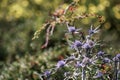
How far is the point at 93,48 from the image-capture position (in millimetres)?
3123

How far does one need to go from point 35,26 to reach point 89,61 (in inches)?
167

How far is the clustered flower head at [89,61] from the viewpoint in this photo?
2.94 meters

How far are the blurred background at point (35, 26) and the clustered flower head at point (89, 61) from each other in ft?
5.81

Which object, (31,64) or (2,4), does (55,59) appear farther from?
(2,4)

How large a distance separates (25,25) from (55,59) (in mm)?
2362

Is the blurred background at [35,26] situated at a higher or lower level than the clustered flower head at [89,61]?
higher

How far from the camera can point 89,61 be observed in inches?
114

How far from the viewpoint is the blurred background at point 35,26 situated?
592 cm

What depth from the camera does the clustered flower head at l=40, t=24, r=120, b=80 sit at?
2937 mm

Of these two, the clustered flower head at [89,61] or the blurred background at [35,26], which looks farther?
the blurred background at [35,26]

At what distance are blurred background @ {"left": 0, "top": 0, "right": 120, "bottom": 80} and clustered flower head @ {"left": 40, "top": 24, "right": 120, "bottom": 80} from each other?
5.81 ft

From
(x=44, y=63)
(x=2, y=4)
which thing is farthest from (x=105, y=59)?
(x=2, y=4)

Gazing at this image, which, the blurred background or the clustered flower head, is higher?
the blurred background

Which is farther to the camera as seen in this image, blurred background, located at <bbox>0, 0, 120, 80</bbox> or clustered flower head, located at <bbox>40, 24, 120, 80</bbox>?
blurred background, located at <bbox>0, 0, 120, 80</bbox>
